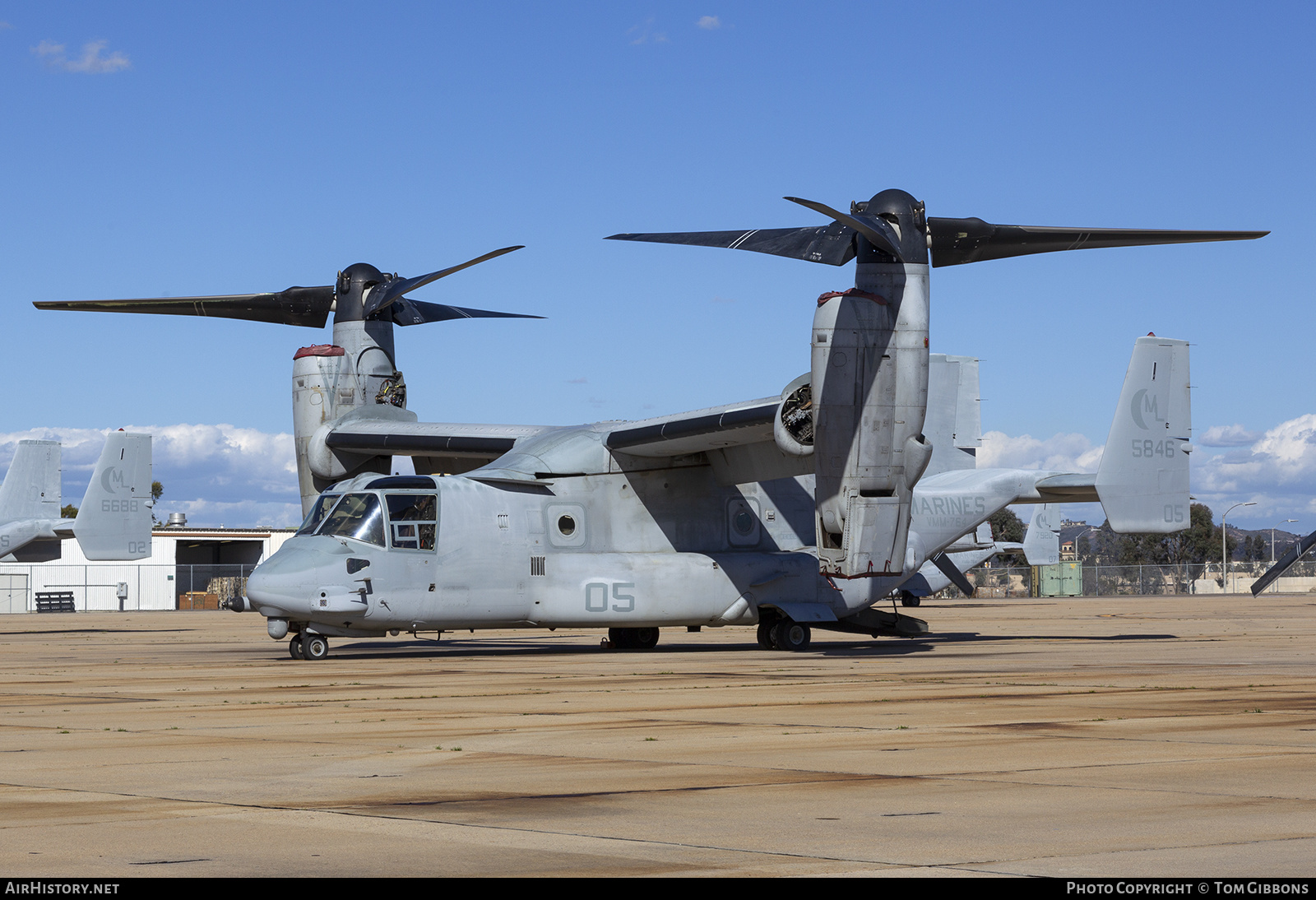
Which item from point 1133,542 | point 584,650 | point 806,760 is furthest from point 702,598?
point 1133,542

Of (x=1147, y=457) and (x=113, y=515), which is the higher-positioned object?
(x=1147, y=457)

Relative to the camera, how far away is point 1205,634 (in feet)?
102

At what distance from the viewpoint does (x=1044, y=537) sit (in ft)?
257

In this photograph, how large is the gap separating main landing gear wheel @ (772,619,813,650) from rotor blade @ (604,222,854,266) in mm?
6755

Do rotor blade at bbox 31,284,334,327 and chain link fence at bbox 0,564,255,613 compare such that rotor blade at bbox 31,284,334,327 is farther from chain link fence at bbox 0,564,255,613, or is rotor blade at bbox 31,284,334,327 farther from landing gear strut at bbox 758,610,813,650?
chain link fence at bbox 0,564,255,613

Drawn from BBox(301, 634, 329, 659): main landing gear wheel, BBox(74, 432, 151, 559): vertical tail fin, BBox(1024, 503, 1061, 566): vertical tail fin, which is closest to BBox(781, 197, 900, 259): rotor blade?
BBox(301, 634, 329, 659): main landing gear wheel

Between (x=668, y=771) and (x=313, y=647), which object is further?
(x=313, y=647)

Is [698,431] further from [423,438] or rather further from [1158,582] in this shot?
[1158,582]

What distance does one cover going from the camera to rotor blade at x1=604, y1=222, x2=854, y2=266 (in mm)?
22141

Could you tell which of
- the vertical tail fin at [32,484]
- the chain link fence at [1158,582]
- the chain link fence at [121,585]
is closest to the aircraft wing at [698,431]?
the vertical tail fin at [32,484]

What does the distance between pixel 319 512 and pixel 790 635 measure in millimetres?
8286

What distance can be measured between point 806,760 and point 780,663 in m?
11.7

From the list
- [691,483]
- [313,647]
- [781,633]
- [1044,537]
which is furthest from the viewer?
[1044,537]

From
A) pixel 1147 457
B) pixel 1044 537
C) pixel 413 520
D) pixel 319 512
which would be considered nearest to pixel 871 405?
pixel 413 520
